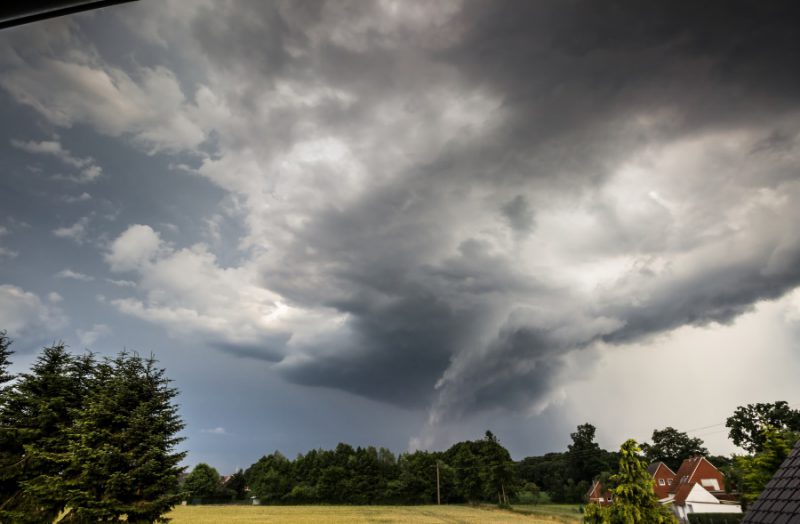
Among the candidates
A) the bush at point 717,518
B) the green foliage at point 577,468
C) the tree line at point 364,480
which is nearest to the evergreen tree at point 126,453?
the bush at point 717,518

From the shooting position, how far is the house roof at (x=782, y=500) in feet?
19.5

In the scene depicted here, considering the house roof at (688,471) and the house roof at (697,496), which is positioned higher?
the house roof at (688,471)

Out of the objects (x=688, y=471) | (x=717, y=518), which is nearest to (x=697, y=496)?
(x=688, y=471)

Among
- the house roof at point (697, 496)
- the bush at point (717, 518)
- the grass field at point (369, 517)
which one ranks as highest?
the house roof at point (697, 496)

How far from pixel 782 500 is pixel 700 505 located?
75.8m

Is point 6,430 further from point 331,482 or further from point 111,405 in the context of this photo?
point 331,482

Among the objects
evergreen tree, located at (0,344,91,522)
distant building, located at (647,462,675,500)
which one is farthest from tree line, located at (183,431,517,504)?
evergreen tree, located at (0,344,91,522)

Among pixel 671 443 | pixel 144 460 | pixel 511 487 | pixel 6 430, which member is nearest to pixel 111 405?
pixel 144 460

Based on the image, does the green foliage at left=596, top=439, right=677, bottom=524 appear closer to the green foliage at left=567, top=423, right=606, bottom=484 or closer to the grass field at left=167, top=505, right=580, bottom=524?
the grass field at left=167, top=505, right=580, bottom=524

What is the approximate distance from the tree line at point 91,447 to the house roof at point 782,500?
1075 inches

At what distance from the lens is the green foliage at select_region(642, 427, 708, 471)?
381 feet

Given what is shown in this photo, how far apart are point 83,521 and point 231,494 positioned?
9777 centimetres

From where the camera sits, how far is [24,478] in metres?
26.9

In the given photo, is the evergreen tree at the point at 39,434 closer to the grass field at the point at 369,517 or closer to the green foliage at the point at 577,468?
the grass field at the point at 369,517
